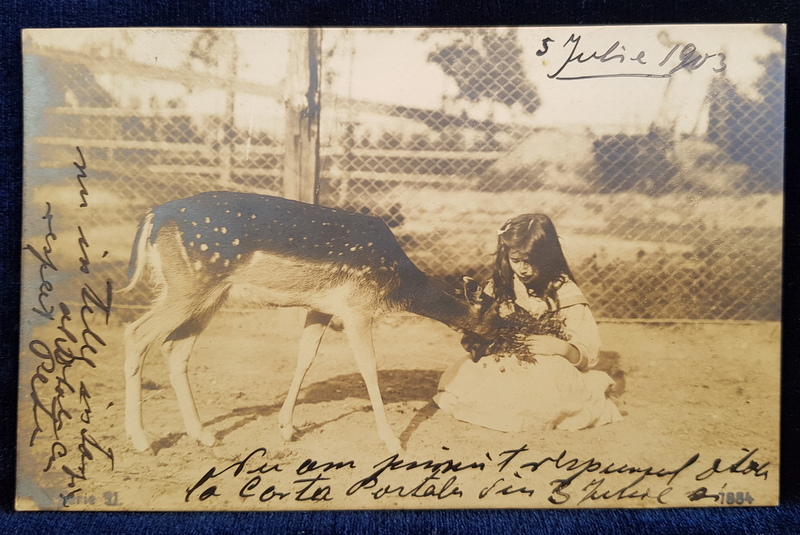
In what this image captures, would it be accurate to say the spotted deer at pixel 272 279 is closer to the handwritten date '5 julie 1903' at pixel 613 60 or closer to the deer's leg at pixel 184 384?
the deer's leg at pixel 184 384

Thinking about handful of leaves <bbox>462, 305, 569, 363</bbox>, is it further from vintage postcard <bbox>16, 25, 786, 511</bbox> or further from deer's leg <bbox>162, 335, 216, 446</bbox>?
deer's leg <bbox>162, 335, 216, 446</bbox>

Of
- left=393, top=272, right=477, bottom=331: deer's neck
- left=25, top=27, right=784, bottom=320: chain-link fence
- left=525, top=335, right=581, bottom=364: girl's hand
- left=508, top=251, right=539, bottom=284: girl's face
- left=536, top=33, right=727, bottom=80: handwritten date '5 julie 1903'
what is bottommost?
left=525, top=335, right=581, bottom=364: girl's hand

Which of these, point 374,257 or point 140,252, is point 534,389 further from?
point 140,252

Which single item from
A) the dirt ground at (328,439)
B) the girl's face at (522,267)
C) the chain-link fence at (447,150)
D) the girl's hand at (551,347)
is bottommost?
the dirt ground at (328,439)

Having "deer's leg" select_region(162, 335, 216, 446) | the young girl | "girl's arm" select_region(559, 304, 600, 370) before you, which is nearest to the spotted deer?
"deer's leg" select_region(162, 335, 216, 446)

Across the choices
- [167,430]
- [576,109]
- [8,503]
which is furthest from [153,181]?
[576,109]

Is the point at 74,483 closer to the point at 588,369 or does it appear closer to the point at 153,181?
the point at 153,181

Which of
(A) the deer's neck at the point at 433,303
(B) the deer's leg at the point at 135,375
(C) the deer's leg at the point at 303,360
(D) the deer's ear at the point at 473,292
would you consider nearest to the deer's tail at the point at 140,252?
(B) the deer's leg at the point at 135,375
